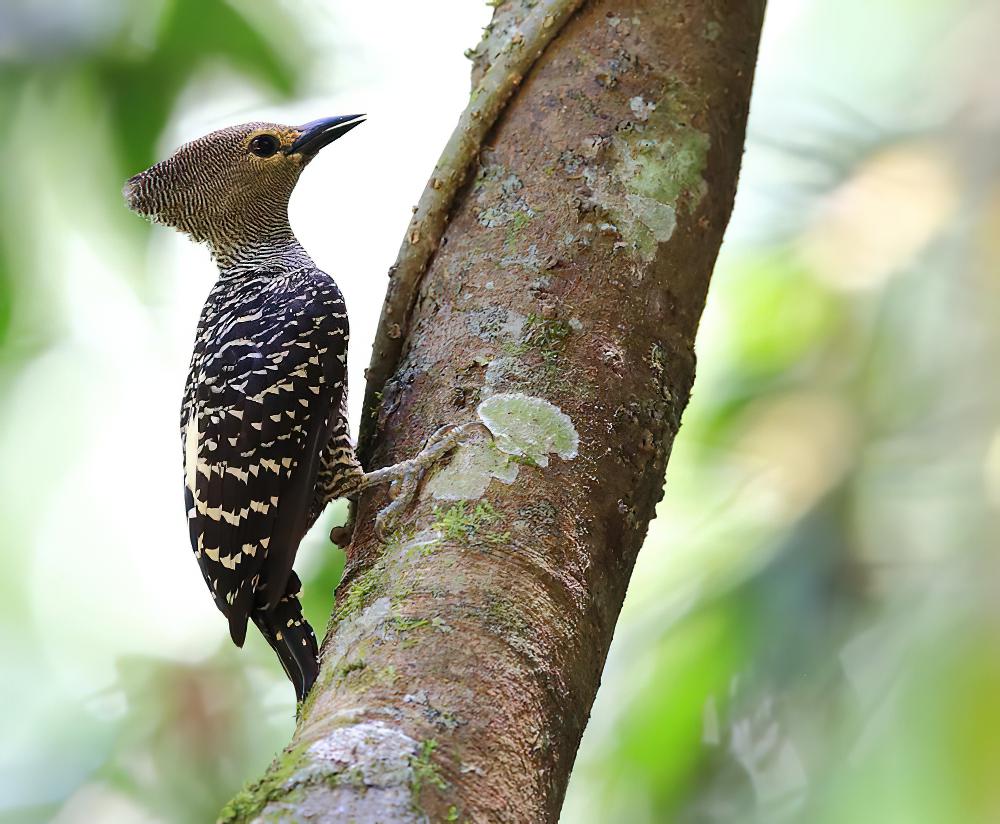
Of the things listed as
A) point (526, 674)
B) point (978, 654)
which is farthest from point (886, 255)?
point (526, 674)

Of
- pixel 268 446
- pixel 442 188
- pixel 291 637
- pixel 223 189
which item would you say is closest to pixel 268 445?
pixel 268 446

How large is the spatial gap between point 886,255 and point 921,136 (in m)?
0.70

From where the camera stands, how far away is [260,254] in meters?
4.10

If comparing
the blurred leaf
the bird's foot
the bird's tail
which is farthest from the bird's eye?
the bird's foot

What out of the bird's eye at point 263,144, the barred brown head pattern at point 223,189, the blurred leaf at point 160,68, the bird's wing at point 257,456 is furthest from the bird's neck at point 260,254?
the blurred leaf at point 160,68

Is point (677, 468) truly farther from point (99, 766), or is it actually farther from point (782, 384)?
point (99, 766)

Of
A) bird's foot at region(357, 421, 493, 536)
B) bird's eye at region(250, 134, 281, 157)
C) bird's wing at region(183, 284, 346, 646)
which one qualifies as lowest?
bird's foot at region(357, 421, 493, 536)

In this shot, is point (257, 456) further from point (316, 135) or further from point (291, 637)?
point (316, 135)

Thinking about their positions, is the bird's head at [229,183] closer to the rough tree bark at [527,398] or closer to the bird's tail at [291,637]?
the rough tree bark at [527,398]

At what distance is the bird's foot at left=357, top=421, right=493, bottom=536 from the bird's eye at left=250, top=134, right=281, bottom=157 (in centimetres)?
Answer: 212

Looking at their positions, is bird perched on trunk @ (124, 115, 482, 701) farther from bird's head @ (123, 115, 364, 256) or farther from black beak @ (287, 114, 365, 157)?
black beak @ (287, 114, 365, 157)

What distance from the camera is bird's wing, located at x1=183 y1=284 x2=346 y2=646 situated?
3145 millimetres

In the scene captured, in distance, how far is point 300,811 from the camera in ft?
4.70

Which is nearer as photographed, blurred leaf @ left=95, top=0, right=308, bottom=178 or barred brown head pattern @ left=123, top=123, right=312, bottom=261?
barred brown head pattern @ left=123, top=123, right=312, bottom=261
